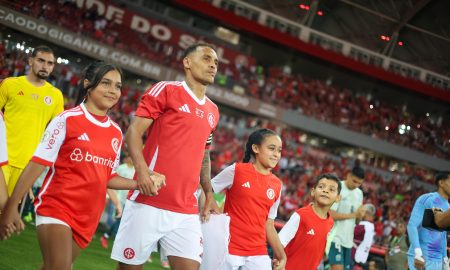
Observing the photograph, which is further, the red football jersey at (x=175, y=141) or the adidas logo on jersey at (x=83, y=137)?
the red football jersey at (x=175, y=141)

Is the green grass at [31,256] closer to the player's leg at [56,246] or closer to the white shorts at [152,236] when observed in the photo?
the white shorts at [152,236]

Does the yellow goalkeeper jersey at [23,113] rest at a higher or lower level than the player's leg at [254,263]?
higher

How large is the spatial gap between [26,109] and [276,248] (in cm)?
283

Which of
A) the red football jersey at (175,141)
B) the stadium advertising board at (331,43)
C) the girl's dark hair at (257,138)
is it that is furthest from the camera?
the stadium advertising board at (331,43)

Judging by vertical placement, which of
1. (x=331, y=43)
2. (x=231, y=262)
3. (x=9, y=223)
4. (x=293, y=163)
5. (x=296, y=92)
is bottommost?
(x=231, y=262)

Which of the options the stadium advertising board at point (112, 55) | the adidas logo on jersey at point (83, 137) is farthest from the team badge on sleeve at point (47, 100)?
the stadium advertising board at point (112, 55)

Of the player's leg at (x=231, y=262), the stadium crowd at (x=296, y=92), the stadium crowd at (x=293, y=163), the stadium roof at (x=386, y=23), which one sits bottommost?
→ the player's leg at (x=231, y=262)

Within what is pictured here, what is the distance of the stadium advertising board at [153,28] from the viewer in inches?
1260

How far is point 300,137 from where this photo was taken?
3519 cm

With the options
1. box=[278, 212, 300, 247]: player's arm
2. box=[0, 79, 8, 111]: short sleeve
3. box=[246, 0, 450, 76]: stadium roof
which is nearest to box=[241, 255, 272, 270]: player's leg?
box=[278, 212, 300, 247]: player's arm

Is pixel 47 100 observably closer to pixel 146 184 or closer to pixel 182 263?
pixel 146 184

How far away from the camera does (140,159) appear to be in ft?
13.1

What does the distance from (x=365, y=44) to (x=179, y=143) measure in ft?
120

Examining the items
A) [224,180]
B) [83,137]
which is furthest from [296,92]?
[83,137]
